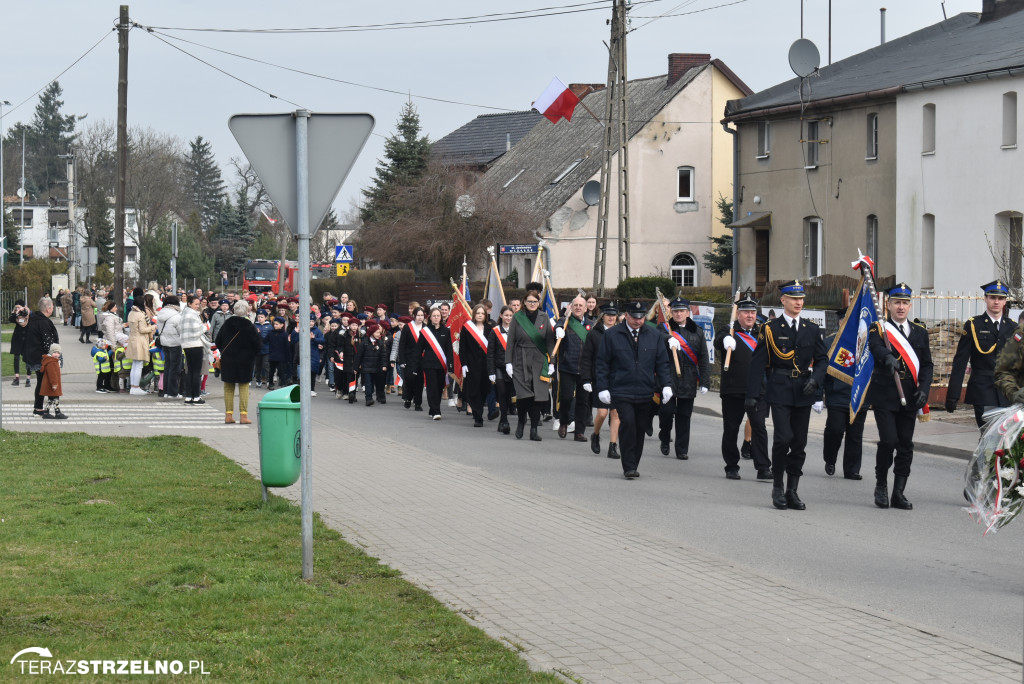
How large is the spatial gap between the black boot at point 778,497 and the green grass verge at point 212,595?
14.3 feet

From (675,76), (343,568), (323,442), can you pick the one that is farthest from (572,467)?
(675,76)

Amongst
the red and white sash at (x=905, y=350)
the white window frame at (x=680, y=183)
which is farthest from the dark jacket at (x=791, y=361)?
the white window frame at (x=680, y=183)

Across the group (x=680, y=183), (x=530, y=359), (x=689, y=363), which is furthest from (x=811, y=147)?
(x=689, y=363)

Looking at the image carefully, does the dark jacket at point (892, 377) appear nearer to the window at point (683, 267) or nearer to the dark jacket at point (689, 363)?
the dark jacket at point (689, 363)

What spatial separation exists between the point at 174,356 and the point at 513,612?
1705 cm

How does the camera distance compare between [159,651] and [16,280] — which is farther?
[16,280]

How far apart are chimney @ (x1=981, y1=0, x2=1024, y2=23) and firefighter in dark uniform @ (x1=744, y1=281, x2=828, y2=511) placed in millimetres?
28641

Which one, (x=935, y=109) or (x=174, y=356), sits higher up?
(x=935, y=109)

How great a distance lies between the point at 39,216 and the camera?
384ft

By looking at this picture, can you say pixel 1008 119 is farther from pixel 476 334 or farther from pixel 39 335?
pixel 39 335

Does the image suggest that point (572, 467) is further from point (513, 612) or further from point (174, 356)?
point (174, 356)

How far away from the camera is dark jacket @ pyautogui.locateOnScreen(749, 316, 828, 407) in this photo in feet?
37.7

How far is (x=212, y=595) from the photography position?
7.14 meters

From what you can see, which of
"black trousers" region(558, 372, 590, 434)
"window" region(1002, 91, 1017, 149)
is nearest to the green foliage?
"window" region(1002, 91, 1017, 149)
